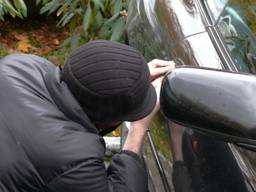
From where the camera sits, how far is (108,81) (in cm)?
186

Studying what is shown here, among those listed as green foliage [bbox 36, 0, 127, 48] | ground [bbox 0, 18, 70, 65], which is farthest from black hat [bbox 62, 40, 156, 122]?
ground [bbox 0, 18, 70, 65]

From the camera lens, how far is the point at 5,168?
186 centimetres

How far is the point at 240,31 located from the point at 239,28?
0.03m

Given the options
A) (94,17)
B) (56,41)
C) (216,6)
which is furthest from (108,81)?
(56,41)

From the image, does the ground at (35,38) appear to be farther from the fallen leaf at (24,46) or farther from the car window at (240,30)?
the car window at (240,30)

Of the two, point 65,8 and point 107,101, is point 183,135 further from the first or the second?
point 65,8

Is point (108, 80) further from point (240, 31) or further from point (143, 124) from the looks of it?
point (240, 31)

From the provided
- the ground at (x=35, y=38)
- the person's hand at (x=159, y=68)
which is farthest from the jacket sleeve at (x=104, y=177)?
the ground at (x=35, y=38)

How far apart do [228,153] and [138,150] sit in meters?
0.51

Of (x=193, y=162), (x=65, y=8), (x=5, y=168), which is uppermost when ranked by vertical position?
(x=5, y=168)

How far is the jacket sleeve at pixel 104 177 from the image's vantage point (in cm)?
184

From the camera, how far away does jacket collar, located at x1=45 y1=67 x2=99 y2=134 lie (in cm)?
190

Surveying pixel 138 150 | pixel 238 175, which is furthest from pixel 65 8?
pixel 238 175

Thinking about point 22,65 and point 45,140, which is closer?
point 45,140
